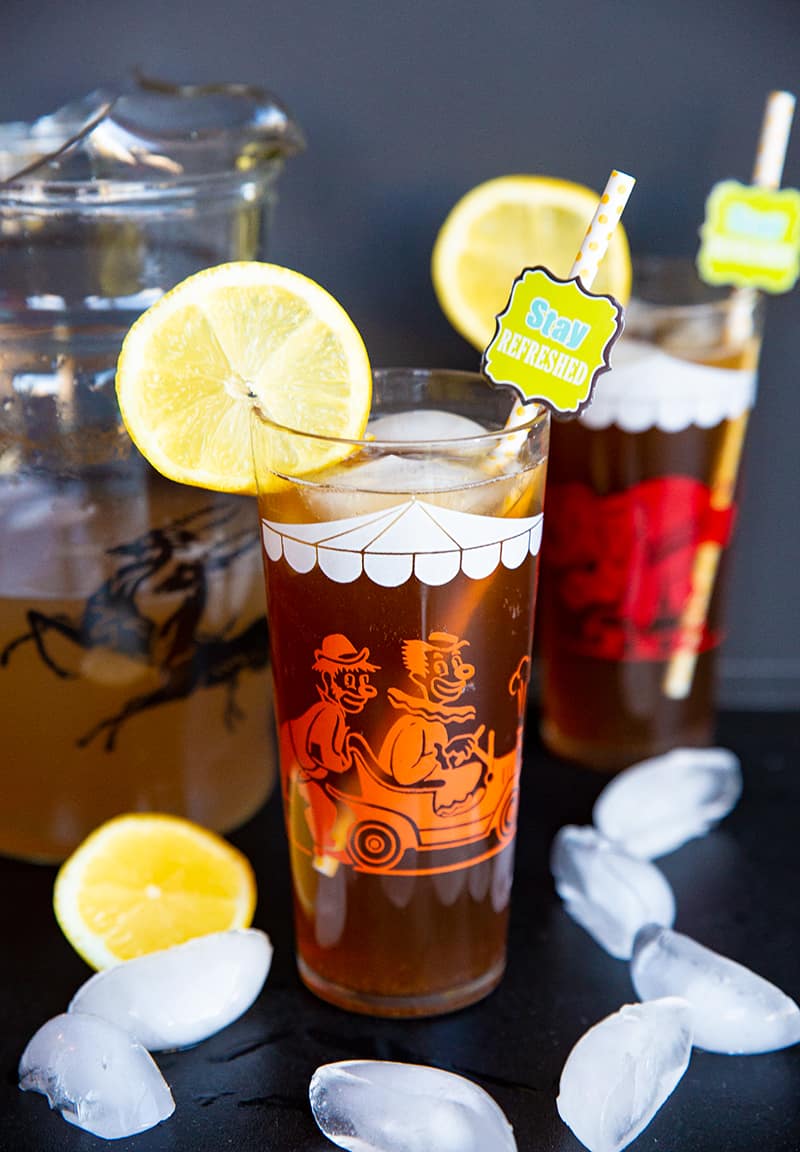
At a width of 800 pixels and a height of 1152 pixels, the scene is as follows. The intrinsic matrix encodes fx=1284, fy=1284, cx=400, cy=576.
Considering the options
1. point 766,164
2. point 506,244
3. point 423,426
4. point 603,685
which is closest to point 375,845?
point 423,426

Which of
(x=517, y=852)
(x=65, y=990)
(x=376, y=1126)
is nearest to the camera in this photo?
(x=376, y=1126)

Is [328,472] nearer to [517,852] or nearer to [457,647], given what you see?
[457,647]

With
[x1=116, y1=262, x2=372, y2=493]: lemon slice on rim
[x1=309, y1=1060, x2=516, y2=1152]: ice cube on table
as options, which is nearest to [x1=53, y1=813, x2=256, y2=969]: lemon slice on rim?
[x1=309, y1=1060, x2=516, y2=1152]: ice cube on table

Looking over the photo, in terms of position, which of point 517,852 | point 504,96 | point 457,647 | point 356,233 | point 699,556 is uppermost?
point 504,96

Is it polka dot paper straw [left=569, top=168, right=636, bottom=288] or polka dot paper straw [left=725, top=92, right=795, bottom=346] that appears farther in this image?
polka dot paper straw [left=725, top=92, right=795, bottom=346]

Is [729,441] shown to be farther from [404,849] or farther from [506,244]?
[404,849]

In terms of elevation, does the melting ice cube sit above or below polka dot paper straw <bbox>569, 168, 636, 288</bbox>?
below

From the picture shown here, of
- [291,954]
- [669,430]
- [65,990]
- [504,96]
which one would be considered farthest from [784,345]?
[65,990]

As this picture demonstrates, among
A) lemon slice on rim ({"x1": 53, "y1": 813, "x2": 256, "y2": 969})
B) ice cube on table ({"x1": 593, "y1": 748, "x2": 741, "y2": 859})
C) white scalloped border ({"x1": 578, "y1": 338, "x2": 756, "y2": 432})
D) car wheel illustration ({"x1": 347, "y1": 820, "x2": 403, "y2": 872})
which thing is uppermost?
white scalloped border ({"x1": 578, "y1": 338, "x2": 756, "y2": 432})

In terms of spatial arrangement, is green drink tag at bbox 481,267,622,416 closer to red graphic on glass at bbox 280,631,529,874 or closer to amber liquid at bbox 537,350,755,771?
red graphic on glass at bbox 280,631,529,874
